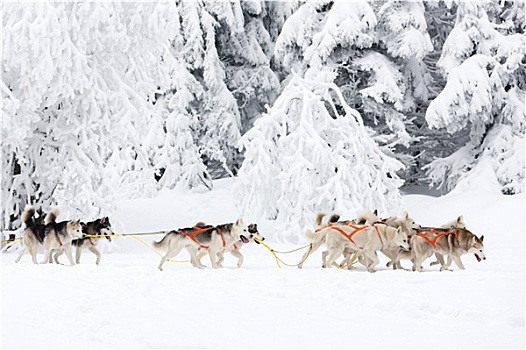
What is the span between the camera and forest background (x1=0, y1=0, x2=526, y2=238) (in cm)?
1219

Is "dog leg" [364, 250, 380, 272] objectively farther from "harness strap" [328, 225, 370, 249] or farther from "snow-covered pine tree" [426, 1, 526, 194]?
"snow-covered pine tree" [426, 1, 526, 194]

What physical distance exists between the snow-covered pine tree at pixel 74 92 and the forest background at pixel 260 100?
3 cm

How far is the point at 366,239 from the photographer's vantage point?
823 centimetres

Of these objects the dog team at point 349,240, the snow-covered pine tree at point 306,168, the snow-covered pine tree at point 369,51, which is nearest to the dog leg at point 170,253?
the dog team at point 349,240

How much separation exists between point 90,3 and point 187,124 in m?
9.09

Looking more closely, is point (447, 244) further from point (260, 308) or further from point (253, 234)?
point (260, 308)

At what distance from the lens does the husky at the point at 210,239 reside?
8.41 m

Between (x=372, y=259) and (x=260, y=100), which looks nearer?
(x=372, y=259)

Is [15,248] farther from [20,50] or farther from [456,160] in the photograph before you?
[456,160]

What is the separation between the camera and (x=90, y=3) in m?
11.8

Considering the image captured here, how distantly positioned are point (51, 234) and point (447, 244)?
214 inches

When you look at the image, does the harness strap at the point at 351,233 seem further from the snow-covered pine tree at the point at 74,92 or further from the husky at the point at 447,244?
the snow-covered pine tree at the point at 74,92

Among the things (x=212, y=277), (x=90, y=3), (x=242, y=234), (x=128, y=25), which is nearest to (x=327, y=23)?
(x=128, y=25)

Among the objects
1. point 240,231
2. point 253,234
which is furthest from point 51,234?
point 253,234
